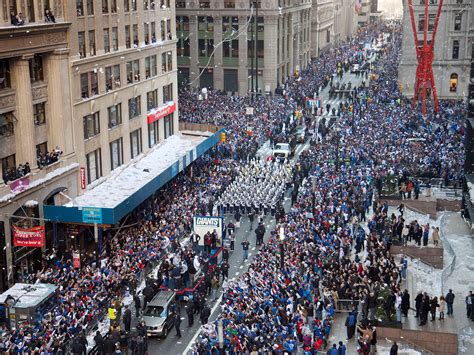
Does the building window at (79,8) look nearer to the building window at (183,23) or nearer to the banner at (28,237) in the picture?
the banner at (28,237)

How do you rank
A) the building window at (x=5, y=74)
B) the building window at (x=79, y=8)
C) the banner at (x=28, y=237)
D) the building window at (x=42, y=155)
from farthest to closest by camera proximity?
the building window at (x=79, y=8), the building window at (x=42, y=155), the building window at (x=5, y=74), the banner at (x=28, y=237)

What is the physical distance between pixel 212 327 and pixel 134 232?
12.8 m

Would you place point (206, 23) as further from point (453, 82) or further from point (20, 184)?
point (20, 184)

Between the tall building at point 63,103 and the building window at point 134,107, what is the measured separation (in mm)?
71

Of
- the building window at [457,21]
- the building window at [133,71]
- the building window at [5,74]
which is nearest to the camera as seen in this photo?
the building window at [5,74]

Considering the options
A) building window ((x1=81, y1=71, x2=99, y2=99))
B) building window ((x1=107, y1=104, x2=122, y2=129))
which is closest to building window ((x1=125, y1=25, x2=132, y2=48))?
building window ((x1=107, y1=104, x2=122, y2=129))

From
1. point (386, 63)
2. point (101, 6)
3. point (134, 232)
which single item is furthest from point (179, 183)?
point (386, 63)

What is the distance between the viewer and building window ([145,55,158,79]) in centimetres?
5007

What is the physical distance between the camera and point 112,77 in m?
44.0

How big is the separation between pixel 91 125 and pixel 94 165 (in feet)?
7.83

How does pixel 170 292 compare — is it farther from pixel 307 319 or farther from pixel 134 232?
pixel 134 232

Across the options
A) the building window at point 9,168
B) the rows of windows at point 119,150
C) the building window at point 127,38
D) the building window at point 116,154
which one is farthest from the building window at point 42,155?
the building window at point 127,38

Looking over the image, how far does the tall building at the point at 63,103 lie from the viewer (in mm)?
33125

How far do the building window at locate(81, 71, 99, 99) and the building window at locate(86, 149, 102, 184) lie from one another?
3444 mm
